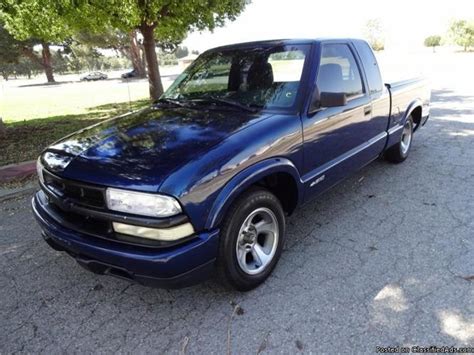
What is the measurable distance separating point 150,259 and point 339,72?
2576 mm

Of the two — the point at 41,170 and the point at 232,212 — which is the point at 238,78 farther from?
the point at 41,170

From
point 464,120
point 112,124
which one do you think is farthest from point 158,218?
point 464,120

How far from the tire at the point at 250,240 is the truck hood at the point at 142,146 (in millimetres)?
507

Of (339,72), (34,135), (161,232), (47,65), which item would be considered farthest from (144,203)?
(47,65)

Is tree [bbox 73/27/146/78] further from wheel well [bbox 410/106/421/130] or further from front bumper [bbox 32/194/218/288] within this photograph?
front bumper [bbox 32/194/218/288]

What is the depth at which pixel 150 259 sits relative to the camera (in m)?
2.21

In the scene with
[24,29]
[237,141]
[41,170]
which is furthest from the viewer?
[24,29]

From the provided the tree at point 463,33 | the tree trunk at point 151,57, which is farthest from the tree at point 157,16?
the tree at point 463,33

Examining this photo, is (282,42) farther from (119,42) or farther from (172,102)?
(119,42)

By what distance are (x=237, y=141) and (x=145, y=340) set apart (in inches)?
58.1

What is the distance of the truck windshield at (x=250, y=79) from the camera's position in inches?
125

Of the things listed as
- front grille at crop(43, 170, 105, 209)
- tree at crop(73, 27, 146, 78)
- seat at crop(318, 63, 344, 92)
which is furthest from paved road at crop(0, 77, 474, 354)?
tree at crop(73, 27, 146, 78)

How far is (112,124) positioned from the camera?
331 centimetres

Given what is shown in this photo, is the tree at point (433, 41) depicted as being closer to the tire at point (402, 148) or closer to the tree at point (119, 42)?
the tree at point (119, 42)
